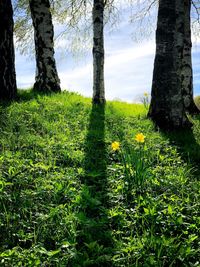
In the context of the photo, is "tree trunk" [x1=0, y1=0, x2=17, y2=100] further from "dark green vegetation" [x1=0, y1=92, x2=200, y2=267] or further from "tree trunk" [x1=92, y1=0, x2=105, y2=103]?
"tree trunk" [x1=92, y1=0, x2=105, y2=103]

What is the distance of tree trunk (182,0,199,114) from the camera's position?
11.1 meters

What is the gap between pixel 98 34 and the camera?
11234 mm

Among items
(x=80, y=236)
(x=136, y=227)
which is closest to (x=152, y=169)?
(x=136, y=227)

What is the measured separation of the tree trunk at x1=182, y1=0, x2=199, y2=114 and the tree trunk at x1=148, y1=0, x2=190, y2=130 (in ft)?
9.88

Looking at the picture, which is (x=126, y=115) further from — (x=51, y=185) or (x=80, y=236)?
(x=80, y=236)

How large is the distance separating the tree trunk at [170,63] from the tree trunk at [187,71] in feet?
9.88

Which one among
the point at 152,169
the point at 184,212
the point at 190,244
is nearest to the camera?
the point at 190,244

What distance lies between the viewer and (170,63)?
803 cm

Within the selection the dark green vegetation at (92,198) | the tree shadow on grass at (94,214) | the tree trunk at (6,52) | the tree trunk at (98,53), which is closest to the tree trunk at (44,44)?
the tree trunk at (98,53)

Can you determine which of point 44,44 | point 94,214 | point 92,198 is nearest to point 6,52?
point 44,44

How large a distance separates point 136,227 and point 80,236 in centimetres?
60

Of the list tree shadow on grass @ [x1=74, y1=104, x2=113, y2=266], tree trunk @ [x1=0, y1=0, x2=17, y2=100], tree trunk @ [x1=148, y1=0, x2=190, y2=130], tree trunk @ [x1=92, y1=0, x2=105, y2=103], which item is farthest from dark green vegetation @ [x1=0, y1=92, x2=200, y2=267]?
tree trunk @ [x1=92, y1=0, x2=105, y2=103]

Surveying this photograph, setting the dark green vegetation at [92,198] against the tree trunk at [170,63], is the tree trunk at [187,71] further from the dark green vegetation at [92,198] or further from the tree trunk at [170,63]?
the dark green vegetation at [92,198]

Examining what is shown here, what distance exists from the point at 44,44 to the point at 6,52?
2.07 m
